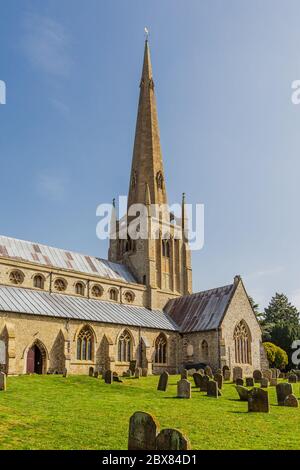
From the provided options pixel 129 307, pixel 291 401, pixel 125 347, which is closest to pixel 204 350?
pixel 125 347

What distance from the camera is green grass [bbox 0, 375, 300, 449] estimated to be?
368 inches

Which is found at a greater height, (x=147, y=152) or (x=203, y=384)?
(x=147, y=152)

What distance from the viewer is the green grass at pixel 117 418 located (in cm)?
935

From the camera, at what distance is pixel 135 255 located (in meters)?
41.3

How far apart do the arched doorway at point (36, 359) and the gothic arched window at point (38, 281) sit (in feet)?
17.2

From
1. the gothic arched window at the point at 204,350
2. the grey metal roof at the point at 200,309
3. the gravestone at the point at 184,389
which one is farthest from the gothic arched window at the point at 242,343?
the gravestone at the point at 184,389

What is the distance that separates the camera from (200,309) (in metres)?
36.9

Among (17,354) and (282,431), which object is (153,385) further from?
(282,431)

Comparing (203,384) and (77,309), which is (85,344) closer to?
(77,309)

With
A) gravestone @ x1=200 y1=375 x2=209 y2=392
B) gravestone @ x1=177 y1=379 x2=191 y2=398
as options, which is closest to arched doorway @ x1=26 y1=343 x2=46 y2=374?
gravestone @ x1=200 y1=375 x2=209 y2=392

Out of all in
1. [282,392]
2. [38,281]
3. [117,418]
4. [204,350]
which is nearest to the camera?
[117,418]

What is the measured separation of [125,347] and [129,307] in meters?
4.41

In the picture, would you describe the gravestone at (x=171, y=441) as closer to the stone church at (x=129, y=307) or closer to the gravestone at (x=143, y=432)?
the gravestone at (x=143, y=432)

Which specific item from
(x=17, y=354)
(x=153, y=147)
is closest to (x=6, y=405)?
(x=17, y=354)
